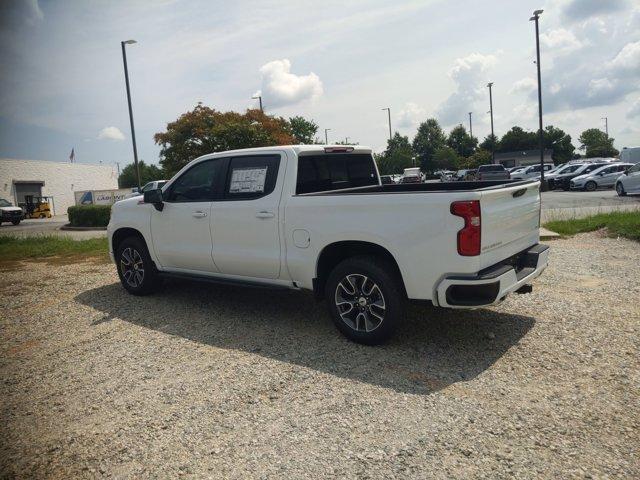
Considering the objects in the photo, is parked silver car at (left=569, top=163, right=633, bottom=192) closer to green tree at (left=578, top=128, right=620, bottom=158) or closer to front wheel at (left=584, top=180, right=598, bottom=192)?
front wheel at (left=584, top=180, right=598, bottom=192)

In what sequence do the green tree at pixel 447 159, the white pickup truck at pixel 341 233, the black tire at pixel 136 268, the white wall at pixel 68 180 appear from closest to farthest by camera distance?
the white pickup truck at pixel 341 233
the black tire at pixel 136 268
the white wall at pixel 68 180
the green tree at pixel 447 159

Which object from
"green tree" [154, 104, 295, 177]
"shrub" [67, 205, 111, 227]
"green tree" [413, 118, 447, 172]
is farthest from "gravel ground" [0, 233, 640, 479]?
"green tree" [413, 118, 447, 172]

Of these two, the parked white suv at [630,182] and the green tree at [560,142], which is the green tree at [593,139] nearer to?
the green tree at [560,142]

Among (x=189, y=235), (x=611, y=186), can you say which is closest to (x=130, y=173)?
(x=611, y=186)

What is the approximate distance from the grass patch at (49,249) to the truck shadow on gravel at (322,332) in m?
5.36

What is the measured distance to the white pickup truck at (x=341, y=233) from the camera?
13.9 feet

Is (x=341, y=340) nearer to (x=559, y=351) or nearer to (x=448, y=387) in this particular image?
(x=448, y=387)

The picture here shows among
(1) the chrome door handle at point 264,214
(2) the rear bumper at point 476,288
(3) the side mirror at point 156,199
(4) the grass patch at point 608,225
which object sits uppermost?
(3) the side mirror at point 156,199

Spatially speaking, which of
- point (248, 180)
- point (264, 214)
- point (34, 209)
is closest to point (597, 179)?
point (248, 180)

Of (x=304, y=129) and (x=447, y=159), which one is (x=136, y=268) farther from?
(x=447, y=159)

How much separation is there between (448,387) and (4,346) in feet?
14.8

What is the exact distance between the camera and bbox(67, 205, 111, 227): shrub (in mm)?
22250

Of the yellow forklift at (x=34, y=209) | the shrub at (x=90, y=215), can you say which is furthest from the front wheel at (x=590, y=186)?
the yellow forklift at (x=34, y=209)

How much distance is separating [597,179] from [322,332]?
88.4 ft
